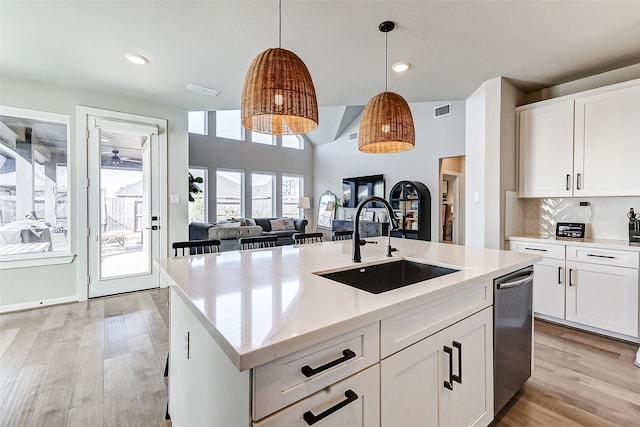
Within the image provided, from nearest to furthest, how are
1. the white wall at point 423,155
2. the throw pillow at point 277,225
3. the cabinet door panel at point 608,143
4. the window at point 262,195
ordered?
the cabinet door panel at point 608,143
the white wall at point 423,155
the throw pillow at point 277,225
the window at point 262,195

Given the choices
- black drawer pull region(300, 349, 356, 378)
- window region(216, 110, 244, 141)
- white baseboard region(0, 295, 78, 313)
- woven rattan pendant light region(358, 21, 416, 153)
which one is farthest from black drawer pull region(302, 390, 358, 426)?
window region(216, 110, 244, 141)

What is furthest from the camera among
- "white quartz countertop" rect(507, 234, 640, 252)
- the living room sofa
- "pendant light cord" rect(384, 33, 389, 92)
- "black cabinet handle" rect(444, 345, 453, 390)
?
the living room sofa

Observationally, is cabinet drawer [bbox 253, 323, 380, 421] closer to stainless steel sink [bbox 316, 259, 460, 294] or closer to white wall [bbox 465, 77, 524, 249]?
stainless steel sink [bbox 316, 259, 460, 294]

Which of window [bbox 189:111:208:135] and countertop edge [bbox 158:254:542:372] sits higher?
window [bbox 189:111:208:135]

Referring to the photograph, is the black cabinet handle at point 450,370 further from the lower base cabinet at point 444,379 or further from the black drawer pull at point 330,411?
the black drawer pull at point 330,411

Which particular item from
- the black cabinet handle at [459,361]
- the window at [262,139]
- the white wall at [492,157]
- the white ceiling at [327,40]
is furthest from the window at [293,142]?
the black cabinet handle at [459,361]

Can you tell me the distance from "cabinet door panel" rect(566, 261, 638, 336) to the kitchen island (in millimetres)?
1733

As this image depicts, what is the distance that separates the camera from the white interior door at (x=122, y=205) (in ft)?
12.2

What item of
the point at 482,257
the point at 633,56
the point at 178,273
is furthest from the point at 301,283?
the point at 633,56

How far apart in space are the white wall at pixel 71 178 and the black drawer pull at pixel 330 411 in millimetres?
4051

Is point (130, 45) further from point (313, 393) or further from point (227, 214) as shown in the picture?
point (227, 214)

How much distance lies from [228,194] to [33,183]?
5078 millimetres

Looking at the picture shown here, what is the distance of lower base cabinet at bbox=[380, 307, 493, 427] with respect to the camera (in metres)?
1.04

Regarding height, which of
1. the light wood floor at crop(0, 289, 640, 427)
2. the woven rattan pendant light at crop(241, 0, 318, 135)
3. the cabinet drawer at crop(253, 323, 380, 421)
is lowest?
the light wood floor at crop(0, 289, 640, 427)
